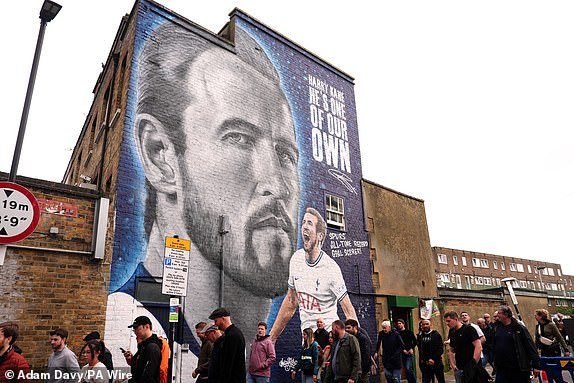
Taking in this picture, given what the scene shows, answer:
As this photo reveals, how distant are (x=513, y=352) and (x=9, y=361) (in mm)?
6982

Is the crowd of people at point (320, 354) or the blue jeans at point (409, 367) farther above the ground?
the crowd of people at point (320, 354)

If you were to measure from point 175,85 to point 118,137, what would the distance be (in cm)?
222

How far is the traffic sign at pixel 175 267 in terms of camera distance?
5.75 m

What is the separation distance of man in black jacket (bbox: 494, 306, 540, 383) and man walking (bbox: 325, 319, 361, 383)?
2.27 m

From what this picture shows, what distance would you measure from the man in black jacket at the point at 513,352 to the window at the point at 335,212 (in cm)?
792

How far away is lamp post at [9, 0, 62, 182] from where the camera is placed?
A: 5902 mm


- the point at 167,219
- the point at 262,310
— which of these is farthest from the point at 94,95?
the point at 262,310

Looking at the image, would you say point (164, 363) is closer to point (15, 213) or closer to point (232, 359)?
point (232, 359)

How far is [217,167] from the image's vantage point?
1143 centimetres

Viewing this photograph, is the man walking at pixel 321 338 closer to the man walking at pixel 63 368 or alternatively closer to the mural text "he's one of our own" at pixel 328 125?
the man walking at pixel 63 368

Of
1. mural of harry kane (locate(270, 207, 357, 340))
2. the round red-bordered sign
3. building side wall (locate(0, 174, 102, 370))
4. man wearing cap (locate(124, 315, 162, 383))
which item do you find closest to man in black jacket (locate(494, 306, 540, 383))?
man wearing cap (locate(124, 315, 162, 383))

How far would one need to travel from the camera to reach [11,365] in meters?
4.64

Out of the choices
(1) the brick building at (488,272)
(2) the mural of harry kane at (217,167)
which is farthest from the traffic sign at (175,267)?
(1) the brick building at (488,272)

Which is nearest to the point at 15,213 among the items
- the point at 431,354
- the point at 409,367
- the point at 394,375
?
the point at 394,375
